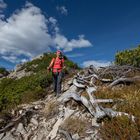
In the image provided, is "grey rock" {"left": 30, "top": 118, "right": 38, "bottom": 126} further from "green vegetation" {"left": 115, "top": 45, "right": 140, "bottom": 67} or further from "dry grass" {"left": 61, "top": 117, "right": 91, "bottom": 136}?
"green vegetation" {"left": 115, "top": 45, "right": 140, "bottom": 67}

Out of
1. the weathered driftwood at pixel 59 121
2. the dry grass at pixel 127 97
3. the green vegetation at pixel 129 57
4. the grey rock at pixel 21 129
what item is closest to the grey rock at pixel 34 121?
the grey rock at pixel 21 129

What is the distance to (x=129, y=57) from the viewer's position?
18.1 metres

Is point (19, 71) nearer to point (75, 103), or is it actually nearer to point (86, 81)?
point (86, 81)

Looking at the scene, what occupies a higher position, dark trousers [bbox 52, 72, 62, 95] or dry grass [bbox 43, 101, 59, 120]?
dark trousers [bbox 52, 72, 62, 95]

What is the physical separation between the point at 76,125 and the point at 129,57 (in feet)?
36.6

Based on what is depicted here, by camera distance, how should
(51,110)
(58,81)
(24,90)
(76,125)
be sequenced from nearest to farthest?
(76,125) < (51,110) < (58,81) < (24,90)

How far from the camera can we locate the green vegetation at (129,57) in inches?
680

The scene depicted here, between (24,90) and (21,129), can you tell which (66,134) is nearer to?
(21,129)

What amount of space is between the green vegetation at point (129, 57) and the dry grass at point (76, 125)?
31.5 ft

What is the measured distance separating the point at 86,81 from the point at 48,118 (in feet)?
11.2

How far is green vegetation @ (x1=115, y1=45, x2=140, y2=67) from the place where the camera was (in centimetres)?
1728

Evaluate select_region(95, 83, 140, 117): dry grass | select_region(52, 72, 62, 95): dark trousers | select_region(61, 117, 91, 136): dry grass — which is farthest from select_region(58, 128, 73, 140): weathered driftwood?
select_region(52, 72, 62, 95): dark trousers

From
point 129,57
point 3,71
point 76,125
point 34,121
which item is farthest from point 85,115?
point 3,71

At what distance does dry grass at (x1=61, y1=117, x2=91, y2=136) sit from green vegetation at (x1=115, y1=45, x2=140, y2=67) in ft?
31.5
